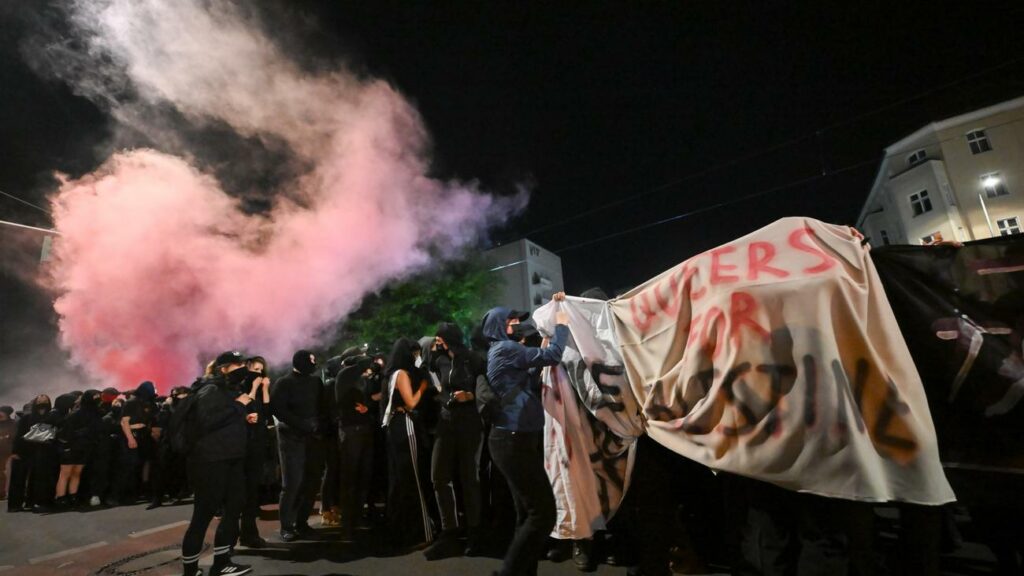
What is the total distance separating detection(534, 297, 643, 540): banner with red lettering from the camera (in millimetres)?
3789

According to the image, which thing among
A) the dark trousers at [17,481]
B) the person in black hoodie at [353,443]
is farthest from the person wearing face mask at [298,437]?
the dark trousers at [17,481]

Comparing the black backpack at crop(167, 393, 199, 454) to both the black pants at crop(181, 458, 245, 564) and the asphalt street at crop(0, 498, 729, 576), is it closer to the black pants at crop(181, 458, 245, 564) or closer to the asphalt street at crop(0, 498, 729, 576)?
the black pants at crop(181, 458, 245, 564)

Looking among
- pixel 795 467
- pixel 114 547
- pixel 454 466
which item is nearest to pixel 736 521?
pixel 795 467

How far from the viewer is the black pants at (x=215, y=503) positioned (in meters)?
4.05

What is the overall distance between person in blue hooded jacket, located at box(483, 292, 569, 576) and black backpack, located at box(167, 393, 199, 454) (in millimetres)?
2741

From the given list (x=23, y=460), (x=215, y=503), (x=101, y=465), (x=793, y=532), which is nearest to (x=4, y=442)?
(x=23, y=460)

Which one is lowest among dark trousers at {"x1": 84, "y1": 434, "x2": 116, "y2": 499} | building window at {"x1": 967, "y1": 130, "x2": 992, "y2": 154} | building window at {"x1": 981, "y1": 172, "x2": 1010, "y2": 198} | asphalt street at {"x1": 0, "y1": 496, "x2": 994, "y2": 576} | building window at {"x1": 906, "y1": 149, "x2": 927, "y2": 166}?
asphalt street at {"x1": 0, "y1": 496, "x2": 994, "y2": 576}

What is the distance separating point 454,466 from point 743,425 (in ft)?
10.3

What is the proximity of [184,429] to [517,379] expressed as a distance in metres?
3.08

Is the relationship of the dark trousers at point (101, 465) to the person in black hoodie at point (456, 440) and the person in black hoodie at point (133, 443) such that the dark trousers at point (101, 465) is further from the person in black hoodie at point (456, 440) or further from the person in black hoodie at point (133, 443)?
the person in black hoodie at point (456, 440)

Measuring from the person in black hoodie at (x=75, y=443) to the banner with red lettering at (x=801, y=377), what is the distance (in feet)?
35.1

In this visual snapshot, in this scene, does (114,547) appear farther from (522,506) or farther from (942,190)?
(942,190)

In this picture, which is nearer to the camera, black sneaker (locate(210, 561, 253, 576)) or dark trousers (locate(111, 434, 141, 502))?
black sneaker (locate(210, 561, 253, 576))

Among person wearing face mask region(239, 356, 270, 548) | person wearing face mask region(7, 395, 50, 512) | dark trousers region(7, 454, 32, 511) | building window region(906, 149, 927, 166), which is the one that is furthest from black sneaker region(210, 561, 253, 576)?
building window region(906, 149, 927, 166)
